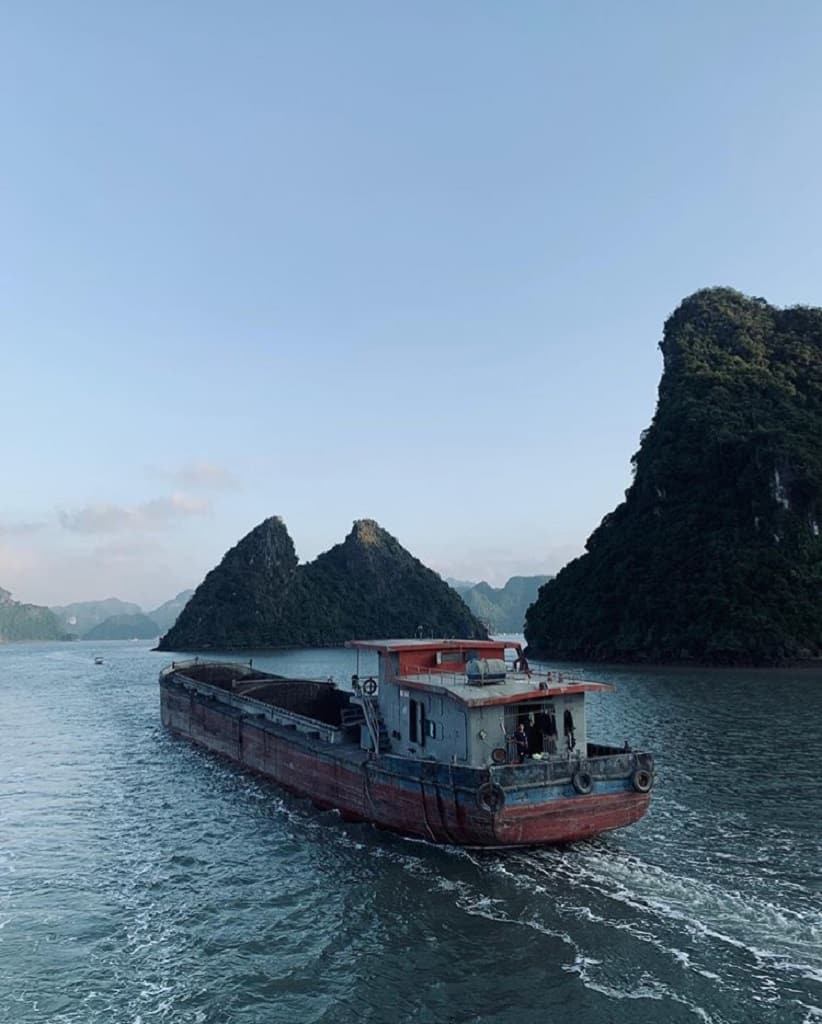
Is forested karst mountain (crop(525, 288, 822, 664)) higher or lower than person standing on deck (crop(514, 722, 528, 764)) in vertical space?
higher

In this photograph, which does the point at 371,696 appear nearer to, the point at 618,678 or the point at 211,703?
the point at 211,703

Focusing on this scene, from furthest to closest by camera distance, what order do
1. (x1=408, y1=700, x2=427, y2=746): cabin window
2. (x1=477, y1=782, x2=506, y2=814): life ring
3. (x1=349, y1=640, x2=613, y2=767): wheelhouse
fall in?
(x1=408, y1=700, x2=427, y2=746): cabin window
(x1=349, y1=640, x2=613, y2=767): wheelhouse
(x1=477, y1=782, x2=506, y2=814): life ring

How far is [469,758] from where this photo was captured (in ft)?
75.4

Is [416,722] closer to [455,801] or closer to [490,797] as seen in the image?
[455,801]

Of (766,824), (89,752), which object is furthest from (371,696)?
(89,752)

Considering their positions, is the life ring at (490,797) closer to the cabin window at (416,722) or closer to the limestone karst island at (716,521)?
the cabin window at (416,722)

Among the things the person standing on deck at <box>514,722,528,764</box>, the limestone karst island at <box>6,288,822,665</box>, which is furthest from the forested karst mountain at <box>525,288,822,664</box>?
the person standing on deck at <box>514,722,528,764</box>

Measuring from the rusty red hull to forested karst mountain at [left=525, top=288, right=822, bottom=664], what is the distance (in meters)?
74.6

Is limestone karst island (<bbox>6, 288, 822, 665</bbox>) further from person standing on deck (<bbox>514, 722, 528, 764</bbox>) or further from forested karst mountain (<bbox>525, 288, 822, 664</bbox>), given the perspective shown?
person standing on deck (<bbox>514, 722, 528, 764</bbox>)

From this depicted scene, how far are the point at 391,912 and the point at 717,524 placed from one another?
3847 inches

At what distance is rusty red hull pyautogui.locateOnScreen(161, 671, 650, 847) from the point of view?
21.1 meters

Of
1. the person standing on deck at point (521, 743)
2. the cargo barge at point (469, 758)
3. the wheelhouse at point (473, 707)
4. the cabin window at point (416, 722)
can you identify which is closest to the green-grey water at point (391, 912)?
the cargo barge at point (469, 758)

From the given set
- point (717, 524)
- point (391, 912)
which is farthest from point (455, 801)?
point (717, 524)

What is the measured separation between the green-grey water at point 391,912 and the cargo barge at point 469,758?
2.89 feet
